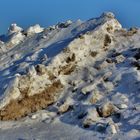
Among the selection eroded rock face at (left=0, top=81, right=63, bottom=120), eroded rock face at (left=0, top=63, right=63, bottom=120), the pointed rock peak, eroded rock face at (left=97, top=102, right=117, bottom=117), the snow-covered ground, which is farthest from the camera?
the pointed rock peak

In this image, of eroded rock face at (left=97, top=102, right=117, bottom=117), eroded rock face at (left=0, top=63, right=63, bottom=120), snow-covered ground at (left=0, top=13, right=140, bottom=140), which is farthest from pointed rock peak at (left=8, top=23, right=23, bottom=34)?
eroded rock face at (left=97, top=102, right=117, bottom=117)

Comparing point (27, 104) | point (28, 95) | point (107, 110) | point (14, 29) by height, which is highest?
point (14, 29)

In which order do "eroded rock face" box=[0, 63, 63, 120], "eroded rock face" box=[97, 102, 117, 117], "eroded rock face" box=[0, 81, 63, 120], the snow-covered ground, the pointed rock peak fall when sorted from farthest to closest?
the pointed rock peak < "eroded rock face" box=[0, 63, 63, 120] < "eroded rock face" box=[0, 81, 63, 120] < "eroded rock face" box=[97, 102, 117, 117] < the snow-covered ground

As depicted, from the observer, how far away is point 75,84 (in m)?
22.8

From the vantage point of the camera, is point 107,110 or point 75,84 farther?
point 75,84

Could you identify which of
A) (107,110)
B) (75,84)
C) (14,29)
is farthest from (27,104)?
(14,29)

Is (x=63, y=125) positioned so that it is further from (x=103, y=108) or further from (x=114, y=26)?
(x=114, y=26)

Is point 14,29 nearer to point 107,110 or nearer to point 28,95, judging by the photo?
point 28,95

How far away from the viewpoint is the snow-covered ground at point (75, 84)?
19.4 m

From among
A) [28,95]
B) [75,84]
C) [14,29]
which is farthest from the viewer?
[14,29]

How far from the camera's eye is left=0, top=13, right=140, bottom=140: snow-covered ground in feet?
63.5

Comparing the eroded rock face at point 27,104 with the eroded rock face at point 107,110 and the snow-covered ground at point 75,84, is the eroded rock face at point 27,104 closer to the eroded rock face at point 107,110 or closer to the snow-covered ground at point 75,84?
the snow-covered ground at point 75,84

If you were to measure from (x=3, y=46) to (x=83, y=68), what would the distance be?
893 centimetres

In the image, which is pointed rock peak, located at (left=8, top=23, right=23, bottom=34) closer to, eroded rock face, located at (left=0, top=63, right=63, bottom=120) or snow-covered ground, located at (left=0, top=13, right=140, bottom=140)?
snow-covered ground, located at (left=0, top=13, right=140, bottom=140)
